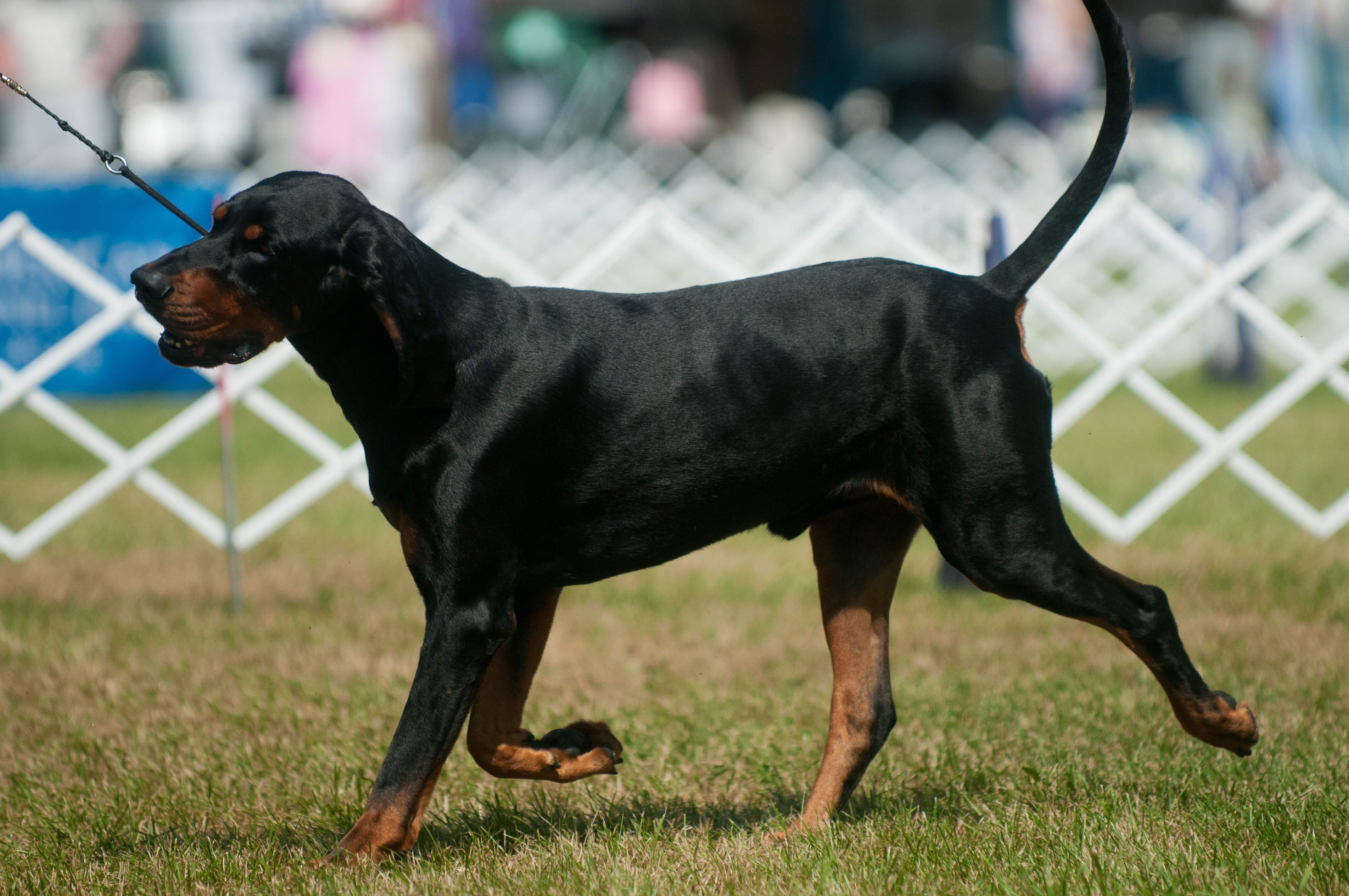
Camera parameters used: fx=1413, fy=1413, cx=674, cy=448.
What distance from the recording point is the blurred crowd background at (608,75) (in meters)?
13.0

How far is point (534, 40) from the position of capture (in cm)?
2358

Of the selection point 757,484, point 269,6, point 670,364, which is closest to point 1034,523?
point 757,484

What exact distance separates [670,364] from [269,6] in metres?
17.4

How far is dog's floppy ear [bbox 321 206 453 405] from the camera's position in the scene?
2.83 m

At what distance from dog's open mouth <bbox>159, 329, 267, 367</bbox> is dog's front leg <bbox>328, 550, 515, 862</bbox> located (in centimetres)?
58

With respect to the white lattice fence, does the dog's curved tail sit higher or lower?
higher

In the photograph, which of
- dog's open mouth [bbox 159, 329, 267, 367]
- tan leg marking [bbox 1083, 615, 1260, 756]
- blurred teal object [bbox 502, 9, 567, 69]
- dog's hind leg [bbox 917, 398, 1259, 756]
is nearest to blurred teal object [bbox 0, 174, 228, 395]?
dog's open mouth [bbox 159, 329, 267, 367]

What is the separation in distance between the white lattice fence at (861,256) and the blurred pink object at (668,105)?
0.67 meters

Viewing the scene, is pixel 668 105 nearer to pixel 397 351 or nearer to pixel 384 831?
pixel 397 351

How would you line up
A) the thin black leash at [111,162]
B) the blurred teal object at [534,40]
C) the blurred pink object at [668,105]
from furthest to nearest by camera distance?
the blurred teal object at [534,40] < the blurred pink object at [668,105] < the thin black leash at [111,162]

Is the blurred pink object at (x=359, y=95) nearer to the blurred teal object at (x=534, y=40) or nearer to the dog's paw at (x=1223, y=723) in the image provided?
the blurred teal object at (x=534, y=40)

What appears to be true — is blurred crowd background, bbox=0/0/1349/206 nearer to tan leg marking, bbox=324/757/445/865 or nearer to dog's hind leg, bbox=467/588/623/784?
dog's hind leg, bbox=467/588/623/784

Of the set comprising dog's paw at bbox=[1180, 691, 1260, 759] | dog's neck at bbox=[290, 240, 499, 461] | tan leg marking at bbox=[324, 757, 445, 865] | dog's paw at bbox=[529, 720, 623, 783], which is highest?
dog's neck at bbox=[290, 240, 499, 461]

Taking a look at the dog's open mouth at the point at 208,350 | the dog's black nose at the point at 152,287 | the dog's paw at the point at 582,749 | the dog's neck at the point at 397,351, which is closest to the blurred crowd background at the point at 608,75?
the dog's paw at the point at 582,749
